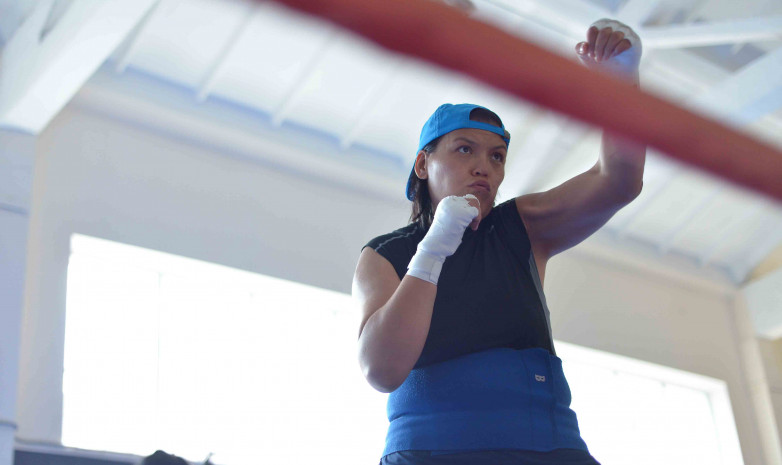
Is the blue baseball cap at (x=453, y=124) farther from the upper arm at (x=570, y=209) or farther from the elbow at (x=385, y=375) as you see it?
the elbow at (x=385, y=375)

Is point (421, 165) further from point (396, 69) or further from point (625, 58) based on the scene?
point (396, 69)

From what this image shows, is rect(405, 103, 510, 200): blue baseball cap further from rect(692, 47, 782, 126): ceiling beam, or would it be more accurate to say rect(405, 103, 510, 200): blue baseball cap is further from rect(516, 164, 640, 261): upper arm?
rect(692, 47, 782, 126): ceiling beam

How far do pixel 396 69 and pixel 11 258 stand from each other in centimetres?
210

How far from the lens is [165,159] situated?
15.0 ft

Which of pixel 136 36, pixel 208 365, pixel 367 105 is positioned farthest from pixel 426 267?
pixel 367 105

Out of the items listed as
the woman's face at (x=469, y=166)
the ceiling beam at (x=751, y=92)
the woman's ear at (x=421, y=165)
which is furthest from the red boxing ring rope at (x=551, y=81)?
the ceiling beam at (x=751, y=92)

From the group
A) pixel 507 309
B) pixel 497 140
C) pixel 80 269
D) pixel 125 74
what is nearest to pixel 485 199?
pixel 497 140

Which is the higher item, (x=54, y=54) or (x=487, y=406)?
(x=54, y=54)

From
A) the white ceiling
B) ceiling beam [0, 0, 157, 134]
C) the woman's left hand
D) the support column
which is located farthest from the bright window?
the woman's left hand

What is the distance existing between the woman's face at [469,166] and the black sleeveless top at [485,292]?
70 mm

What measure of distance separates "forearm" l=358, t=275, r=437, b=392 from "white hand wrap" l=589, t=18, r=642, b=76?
1.57 ft

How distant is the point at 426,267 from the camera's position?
1421mm

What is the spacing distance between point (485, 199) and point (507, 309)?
258 mm

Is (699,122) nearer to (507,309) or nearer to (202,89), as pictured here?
(507,309)
